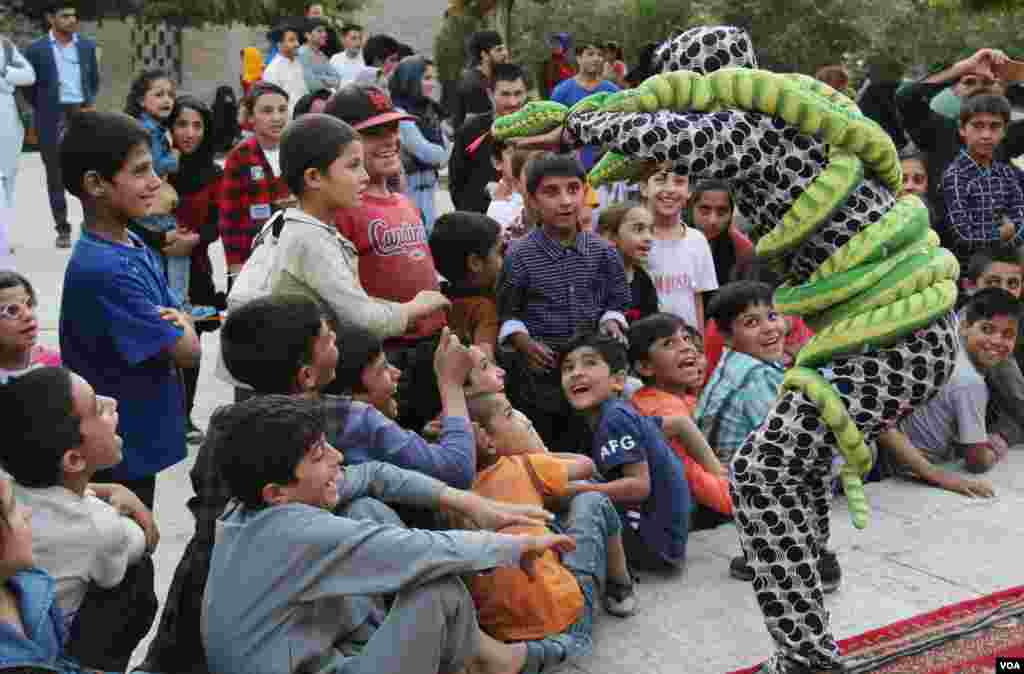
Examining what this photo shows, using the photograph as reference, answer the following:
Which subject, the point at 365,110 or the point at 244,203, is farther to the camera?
the point at 244,203

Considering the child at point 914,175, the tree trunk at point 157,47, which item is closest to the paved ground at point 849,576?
the child at point 914,175

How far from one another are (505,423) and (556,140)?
890 mm

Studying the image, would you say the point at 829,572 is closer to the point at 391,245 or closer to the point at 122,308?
the point at 391,245

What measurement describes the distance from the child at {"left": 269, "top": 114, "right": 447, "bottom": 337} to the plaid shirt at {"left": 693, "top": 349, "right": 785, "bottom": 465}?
148cm

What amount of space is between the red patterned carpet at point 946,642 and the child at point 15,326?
2208 mm

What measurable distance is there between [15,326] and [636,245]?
2.86 metres

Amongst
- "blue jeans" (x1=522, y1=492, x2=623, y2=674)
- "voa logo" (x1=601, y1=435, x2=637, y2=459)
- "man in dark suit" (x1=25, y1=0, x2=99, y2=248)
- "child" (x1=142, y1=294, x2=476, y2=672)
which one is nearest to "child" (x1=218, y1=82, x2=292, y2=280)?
"voa logo" (x1=601, y1=435, x2=637, y2=459)

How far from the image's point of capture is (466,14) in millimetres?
20312

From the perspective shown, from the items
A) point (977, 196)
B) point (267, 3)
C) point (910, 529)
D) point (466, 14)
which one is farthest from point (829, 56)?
point (910, 529)

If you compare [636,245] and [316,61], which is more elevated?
[636,245]

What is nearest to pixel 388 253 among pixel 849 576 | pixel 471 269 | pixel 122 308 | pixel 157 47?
pixel 471 269

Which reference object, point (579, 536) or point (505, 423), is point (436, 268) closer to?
point (505, 423)

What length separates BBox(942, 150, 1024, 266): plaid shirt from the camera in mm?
6473

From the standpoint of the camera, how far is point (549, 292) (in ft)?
16.4
